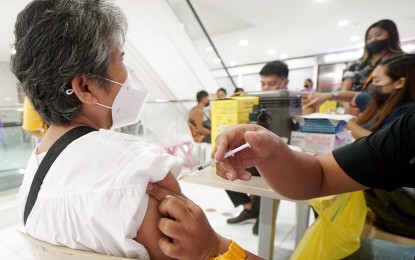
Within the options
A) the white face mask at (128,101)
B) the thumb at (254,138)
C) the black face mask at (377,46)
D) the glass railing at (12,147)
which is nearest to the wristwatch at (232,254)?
the thumb at (254,138)

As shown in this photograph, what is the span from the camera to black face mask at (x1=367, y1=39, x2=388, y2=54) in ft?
6.91

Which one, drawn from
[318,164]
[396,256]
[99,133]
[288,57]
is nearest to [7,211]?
[99,133]

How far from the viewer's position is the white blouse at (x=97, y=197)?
0.52 metres

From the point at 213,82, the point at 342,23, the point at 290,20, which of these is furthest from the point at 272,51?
the point at 213,82

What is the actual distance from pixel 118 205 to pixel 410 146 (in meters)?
0.84

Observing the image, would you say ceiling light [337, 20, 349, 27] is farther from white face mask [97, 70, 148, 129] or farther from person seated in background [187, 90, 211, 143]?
white face mask [97, 70, 148, 129]

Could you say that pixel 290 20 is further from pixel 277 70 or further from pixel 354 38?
pixel 277 70

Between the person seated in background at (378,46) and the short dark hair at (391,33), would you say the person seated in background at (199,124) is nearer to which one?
the person seated in background at (378,46)

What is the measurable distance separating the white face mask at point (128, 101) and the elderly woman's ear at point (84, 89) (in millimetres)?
38

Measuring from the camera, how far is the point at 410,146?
2.43 feet

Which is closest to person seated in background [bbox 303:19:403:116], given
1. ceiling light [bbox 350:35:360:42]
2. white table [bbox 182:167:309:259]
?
white table [bbox 182:167:309:259]

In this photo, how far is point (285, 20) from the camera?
5.12 m

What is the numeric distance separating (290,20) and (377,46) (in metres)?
3.39

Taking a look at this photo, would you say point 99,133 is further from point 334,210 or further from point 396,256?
point 396,256
